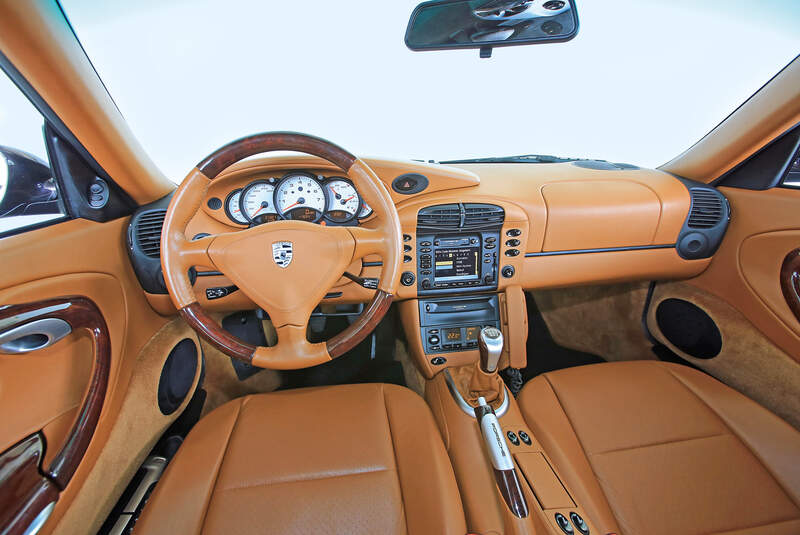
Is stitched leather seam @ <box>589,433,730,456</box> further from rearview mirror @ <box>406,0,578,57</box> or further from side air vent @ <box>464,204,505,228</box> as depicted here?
rearview mirror @ <box>406,0,578,57</box>

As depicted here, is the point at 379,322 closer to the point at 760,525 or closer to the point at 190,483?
the point at 190,483

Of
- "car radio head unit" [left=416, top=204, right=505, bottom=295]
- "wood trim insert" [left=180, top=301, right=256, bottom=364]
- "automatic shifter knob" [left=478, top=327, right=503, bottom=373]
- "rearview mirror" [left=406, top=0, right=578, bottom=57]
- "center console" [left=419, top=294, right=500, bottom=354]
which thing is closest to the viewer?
"wood trim insert" [left=180, top=301, right=256, bottom=364]

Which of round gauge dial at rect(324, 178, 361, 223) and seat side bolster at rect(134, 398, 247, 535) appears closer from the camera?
seat side bolster at rect(134, 398, 247, 535)

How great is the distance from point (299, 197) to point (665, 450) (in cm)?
163

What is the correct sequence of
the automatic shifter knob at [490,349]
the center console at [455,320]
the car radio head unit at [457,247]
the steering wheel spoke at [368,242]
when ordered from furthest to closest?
the center console at [455,320] < the car radio head unit at [457,247] < the automatic shifter knob at [490,349] < the steering wheel spoke at [368,242]

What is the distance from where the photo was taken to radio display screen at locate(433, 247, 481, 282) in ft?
5.32

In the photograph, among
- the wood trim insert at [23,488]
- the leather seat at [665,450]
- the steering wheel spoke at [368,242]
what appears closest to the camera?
the wood trim insert at [23,488]

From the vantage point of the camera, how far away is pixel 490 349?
4.32 feet

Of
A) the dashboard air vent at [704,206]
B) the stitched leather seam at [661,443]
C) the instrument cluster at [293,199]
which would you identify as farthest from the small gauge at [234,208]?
the dashboard air vent at [704,206]

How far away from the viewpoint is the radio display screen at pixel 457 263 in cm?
162

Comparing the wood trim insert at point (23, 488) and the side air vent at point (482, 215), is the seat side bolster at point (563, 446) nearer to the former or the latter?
the side air vent at point (482, 215)

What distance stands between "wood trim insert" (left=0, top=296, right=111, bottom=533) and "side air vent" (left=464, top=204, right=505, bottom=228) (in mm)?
1444

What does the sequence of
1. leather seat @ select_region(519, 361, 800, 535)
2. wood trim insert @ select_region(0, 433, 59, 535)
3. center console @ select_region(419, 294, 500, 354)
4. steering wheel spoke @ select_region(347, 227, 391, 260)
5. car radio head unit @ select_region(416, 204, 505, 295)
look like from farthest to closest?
center console @ select_region(419, 294, 500, 354) < car radio head unit @ select_region(416, 204, 505, 295) < steering wheel spoke @ select_region(347, 227, 391, 260) < leather seat @ select_region(519, 361, 800, 535) < wood trim insert @ select_region(0, 433, 59, 535)

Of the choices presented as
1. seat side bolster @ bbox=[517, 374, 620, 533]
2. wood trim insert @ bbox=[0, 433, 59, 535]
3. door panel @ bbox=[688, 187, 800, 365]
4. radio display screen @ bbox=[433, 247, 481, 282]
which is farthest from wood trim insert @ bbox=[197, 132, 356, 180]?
door panel @ bbox=[688, 187, 800, 365]
